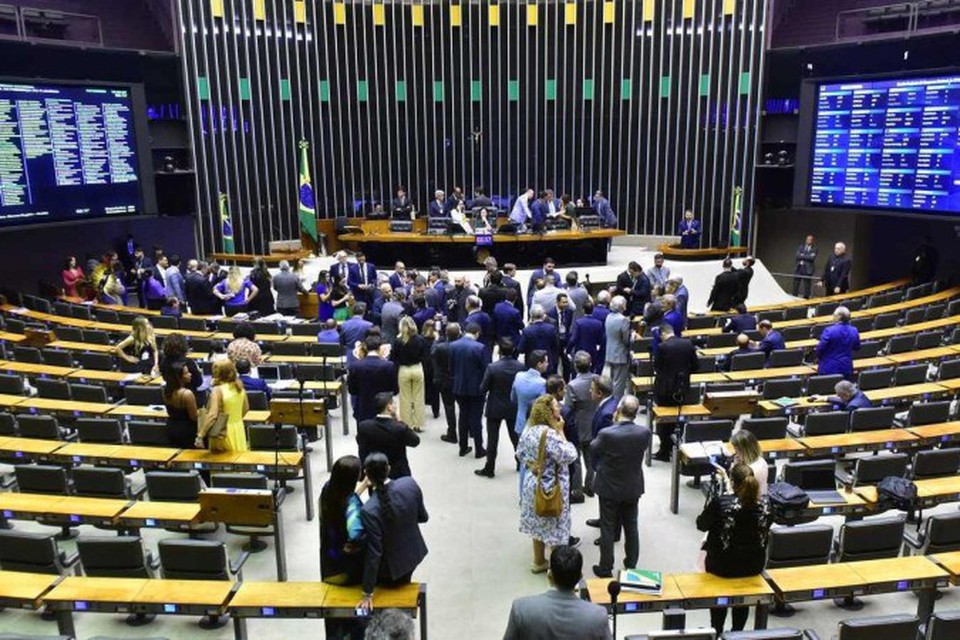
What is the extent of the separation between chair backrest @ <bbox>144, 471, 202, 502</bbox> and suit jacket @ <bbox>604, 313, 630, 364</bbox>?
14.8 feet

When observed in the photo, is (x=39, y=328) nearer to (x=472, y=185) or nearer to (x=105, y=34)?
(x=105, y=34)

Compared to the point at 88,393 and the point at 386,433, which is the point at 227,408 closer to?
the point at 386,433

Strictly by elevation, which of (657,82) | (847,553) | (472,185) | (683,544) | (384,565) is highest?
(657,82)

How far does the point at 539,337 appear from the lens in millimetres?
8297

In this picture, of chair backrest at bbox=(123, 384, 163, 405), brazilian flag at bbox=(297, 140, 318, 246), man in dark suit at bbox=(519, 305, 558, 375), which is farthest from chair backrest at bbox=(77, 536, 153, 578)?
brazilian flag at bbox=(297, 140, 318, 246)

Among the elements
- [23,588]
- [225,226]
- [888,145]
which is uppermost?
[888,145]

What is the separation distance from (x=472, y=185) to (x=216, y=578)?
16.2m

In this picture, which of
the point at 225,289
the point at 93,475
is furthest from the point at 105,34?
the point at 93,475

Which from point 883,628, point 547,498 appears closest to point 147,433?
point 547,498

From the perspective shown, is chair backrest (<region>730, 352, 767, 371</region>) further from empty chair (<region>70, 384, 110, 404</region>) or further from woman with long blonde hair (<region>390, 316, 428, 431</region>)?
empty chair (<region>70, 384, 110, 404</region>)

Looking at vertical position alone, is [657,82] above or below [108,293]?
above

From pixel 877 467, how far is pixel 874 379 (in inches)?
98.6

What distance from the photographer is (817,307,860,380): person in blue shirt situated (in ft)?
27.5

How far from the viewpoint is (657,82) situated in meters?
18.8
